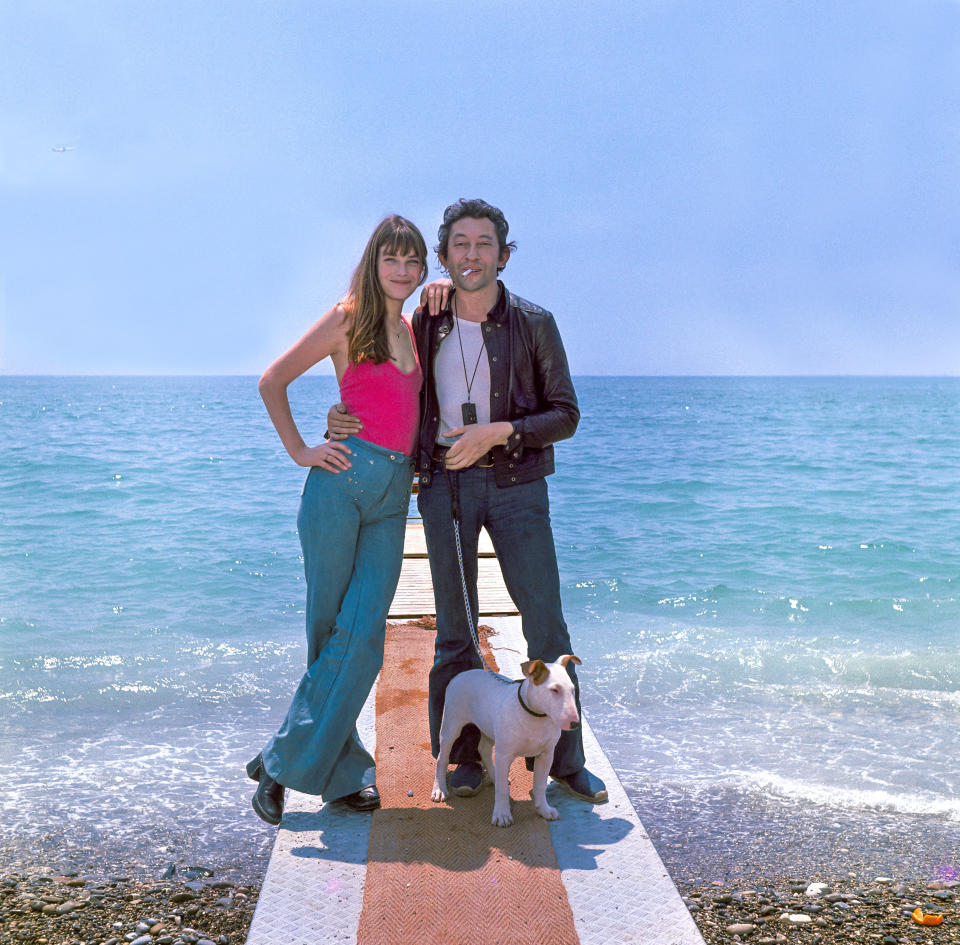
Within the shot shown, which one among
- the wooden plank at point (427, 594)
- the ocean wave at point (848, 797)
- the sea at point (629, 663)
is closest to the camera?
the sea at point (629, 663)

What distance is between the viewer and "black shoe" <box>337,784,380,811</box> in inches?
136

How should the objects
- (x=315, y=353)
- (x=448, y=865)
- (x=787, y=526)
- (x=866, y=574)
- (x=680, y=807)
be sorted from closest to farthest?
(x=448, y=865) < (x=315, y=353) < (x=680, y=807) < (x=866, y=574) < (x=787, y=526)

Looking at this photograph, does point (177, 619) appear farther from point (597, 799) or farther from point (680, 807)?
point (597, 799)

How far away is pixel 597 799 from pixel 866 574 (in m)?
11.0

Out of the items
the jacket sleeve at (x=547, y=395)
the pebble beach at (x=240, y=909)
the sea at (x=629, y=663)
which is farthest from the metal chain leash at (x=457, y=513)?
the sea at (x=629, y=663)

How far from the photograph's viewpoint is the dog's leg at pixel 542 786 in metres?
3.30

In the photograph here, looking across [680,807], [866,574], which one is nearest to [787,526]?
[866,574]

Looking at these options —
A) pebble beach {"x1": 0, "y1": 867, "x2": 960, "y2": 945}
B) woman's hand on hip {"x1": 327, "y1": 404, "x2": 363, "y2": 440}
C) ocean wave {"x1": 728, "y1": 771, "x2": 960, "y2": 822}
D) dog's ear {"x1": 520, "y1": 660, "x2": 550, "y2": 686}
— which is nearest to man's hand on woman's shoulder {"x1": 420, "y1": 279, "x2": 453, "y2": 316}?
woman's hand on hip {"x1": 327, "y1": 404, "x2": 363, "y2": 440}

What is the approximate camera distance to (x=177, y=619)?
9.78m

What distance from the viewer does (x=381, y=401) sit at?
3416mm

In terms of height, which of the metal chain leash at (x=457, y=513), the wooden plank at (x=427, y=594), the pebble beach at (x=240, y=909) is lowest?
the pebble beach at (x=240, y=909)

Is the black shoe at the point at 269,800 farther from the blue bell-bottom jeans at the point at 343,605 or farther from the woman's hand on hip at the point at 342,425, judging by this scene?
the woman's hand on hip at the point at 342,425

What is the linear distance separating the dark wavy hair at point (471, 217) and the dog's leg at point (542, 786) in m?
1.85

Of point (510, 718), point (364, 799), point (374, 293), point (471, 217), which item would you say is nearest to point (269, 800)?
point (364, 799)
